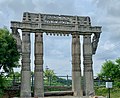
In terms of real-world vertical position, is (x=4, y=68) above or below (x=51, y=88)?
above

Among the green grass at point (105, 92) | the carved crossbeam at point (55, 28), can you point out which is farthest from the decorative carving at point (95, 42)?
the green grass at point (105, 92)

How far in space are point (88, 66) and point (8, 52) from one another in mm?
5795

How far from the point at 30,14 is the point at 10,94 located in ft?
19.0

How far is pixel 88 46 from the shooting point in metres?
22.2

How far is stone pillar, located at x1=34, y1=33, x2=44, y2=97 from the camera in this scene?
20516 millimetres

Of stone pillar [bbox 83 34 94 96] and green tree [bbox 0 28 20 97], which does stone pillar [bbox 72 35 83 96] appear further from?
green tree [bbox 0 28 20 97]

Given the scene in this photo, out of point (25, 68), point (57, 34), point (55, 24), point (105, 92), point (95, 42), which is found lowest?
point (105, 92)

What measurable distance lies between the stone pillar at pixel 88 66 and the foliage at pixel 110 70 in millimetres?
14920

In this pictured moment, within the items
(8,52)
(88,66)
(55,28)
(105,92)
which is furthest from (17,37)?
(105,92)

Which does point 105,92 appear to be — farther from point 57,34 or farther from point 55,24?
point 55,24

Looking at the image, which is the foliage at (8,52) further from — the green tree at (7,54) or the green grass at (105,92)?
the green grass at (105,92)

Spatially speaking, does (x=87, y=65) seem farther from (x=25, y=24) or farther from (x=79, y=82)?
(x=25, y=24)

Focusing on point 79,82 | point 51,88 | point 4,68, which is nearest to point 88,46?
point 79,82

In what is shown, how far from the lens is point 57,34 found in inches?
861
